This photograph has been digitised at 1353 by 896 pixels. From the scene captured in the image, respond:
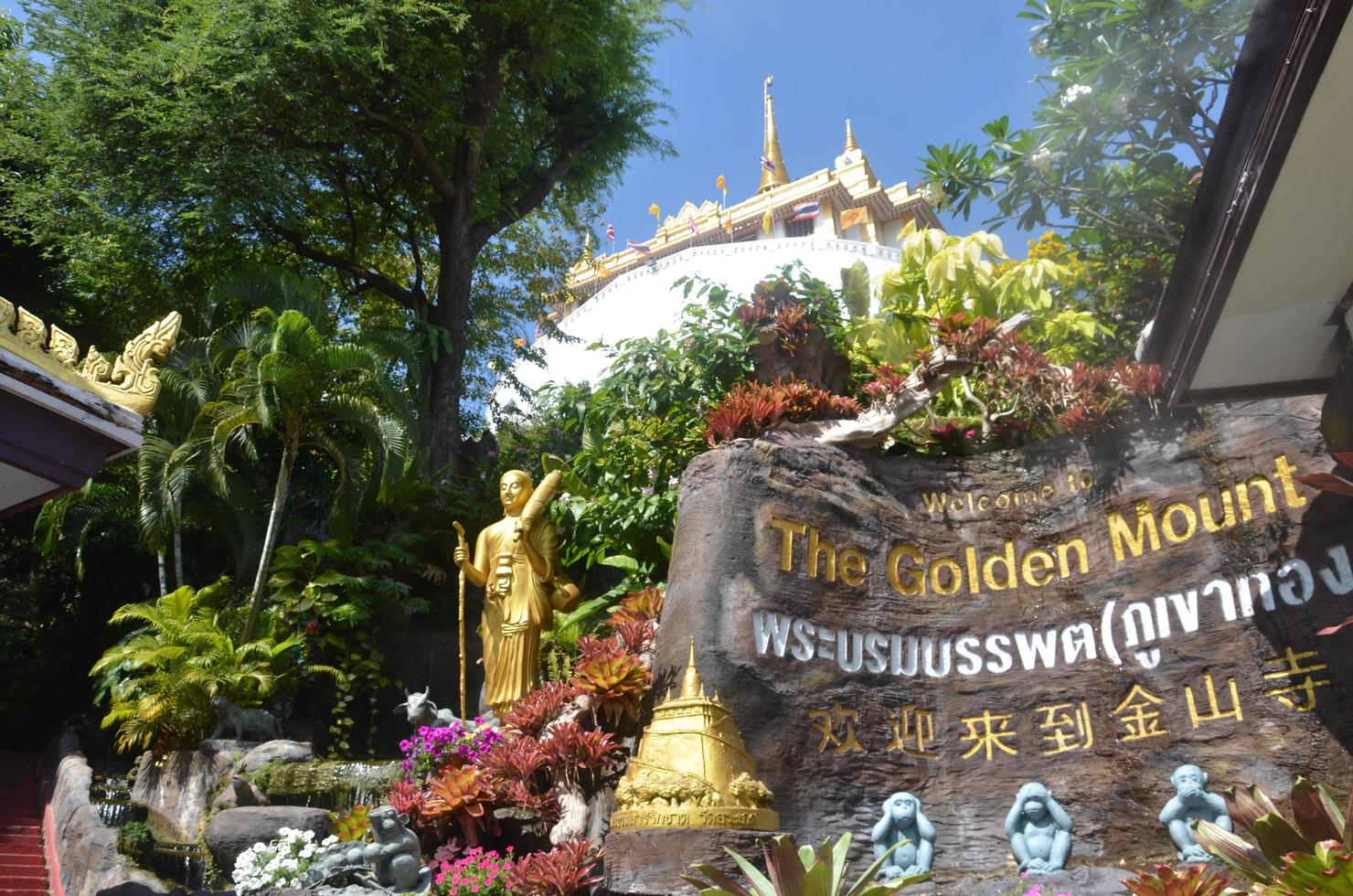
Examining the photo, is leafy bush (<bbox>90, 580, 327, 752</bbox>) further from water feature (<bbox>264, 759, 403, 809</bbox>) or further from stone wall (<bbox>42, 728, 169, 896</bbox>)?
water feature (<bbox>264, 759, 403, 809</bbox>)

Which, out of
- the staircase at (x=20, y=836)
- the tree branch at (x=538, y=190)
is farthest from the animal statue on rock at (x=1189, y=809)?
the tree branch at (x=538, y=190)

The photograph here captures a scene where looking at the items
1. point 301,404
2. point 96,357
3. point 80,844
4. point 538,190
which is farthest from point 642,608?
point 538,190

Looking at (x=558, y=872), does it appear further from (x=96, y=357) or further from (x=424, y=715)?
(x=96, y=357)

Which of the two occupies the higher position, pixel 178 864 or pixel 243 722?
pixel 243 722

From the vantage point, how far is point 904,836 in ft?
20.5

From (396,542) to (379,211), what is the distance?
29.7 ft

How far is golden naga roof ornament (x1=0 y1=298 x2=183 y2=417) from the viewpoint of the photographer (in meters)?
5.16

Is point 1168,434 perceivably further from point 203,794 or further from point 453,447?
point 453,447

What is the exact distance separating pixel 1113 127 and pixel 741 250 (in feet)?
48.0

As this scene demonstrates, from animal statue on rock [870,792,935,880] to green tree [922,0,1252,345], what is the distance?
17.4 ft

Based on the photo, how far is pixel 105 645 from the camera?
15961 mm

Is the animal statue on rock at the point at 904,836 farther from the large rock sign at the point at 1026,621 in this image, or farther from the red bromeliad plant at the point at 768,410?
the red bromeliad plant at the point at 768,410

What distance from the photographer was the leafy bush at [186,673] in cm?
1067

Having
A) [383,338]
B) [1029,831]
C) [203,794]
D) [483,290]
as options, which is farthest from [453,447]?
[1029,831]
